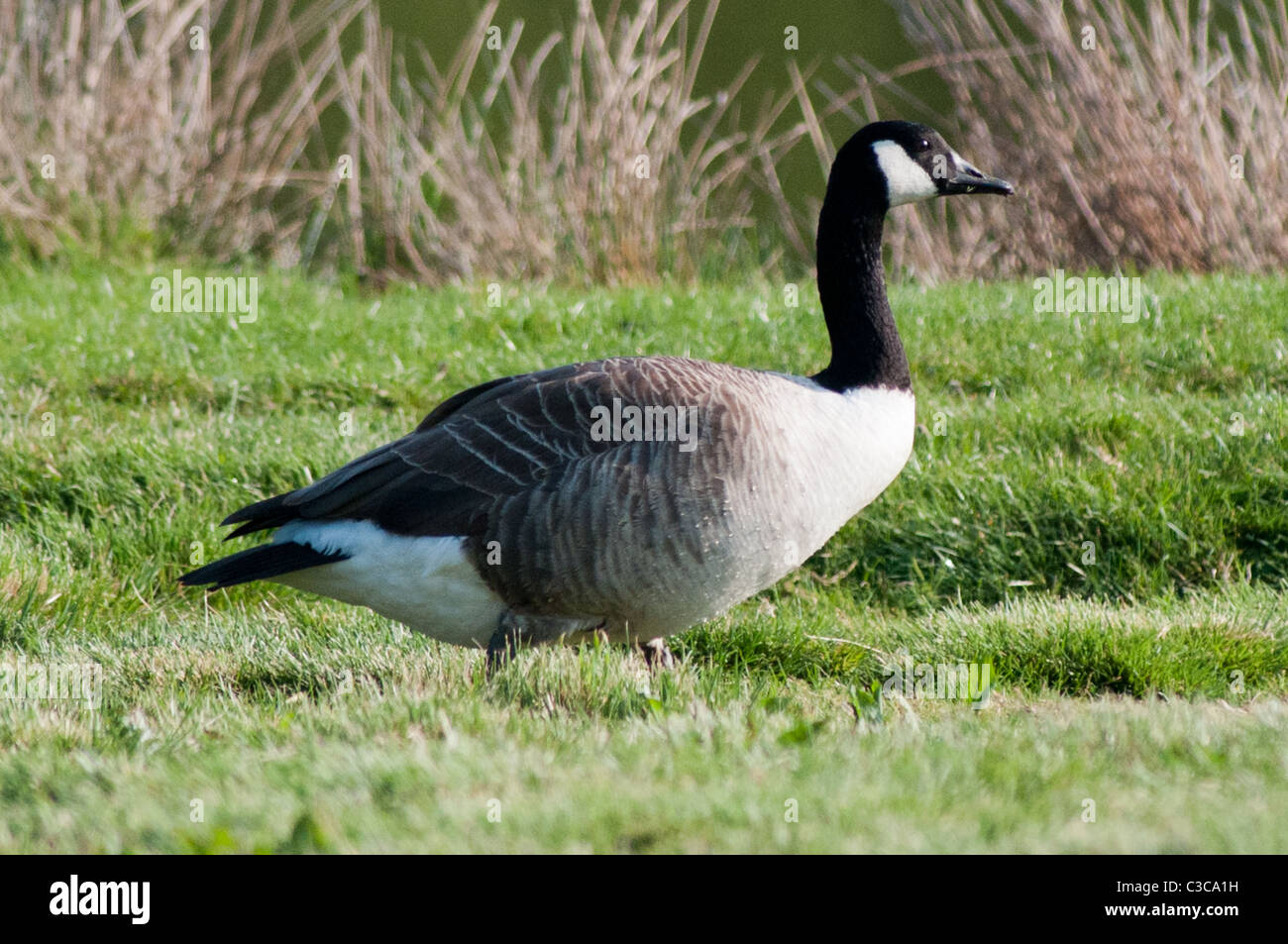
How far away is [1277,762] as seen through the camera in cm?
358

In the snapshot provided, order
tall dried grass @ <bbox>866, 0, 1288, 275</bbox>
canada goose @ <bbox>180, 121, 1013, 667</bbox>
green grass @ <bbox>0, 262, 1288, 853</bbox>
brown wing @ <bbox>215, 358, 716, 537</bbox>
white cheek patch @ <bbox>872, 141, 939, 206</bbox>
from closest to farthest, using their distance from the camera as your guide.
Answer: green grass @ <bbox>0, 262, 1288, 853</bbox> → canada goose @ <bbox>180, 121, 1013, 667</bbox> → brown wing @ <bbox>215, 358, 716, 537</bbox> → white cheek patch @ <bbox>872, 141, 939, 206</bbox> → tall dried grass @ <bbox>866, 0, 1288, 275</bbox>

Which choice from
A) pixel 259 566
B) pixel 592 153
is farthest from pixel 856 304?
pixel 592 153

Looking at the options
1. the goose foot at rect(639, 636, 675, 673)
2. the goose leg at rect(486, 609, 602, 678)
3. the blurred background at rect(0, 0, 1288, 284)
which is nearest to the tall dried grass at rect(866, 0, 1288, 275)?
the blurred background at rect(0, 0, 1288, 284)

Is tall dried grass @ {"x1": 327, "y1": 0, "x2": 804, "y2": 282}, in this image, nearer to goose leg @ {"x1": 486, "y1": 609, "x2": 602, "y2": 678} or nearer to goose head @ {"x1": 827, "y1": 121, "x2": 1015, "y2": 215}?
goose head @ {"x1": 827, "y1": 121, "x2": 1015, "y2": 215}

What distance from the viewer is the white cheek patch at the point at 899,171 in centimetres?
548

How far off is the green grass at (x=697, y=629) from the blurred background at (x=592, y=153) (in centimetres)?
102

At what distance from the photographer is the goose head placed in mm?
5484

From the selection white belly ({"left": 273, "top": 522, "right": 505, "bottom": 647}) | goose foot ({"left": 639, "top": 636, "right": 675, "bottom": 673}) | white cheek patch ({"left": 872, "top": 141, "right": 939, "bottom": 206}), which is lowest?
goose foot ({"left": 639, "top": 636, "right": 675, "bottom": 673})

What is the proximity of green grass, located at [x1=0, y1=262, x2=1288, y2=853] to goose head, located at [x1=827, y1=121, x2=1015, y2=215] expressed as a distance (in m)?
1.44

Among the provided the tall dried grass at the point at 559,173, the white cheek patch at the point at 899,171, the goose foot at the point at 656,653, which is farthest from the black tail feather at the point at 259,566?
the tall dried grass at the point at 559,173

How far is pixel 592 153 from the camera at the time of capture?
1017 centimetres

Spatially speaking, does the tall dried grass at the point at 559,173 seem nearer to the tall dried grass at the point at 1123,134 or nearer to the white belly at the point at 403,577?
the tall dried grass at the point at 1123,134

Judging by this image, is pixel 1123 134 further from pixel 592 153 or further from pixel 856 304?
pixel 856 304

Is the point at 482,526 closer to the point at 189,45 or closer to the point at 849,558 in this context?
the point at 849,558
